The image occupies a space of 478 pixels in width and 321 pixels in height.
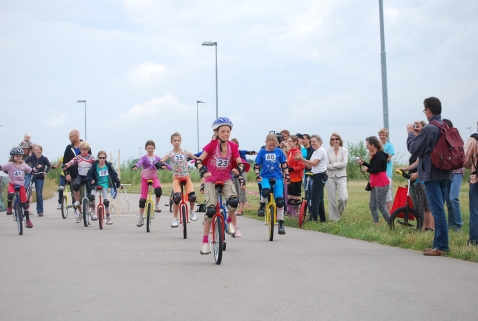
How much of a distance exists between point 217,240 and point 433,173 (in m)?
3.34

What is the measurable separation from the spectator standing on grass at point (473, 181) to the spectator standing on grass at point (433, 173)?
1.09 feet

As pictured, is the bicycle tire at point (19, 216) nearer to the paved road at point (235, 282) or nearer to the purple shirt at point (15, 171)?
the purple shirt at point (15, 171)

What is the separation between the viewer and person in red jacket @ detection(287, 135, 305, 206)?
57.9ft

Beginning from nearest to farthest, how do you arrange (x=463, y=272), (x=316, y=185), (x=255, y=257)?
(x=463, y=272), (x=255, y=257), (x=316, y=185)

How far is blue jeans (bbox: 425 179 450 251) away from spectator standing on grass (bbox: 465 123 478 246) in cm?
39

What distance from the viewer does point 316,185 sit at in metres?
16.6

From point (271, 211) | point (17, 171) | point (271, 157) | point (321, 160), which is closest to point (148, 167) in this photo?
point (17, 171)

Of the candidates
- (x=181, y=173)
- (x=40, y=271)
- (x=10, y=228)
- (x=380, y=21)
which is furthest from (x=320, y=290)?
(x=380, y=21)

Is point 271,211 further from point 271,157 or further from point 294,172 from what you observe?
point 294,172

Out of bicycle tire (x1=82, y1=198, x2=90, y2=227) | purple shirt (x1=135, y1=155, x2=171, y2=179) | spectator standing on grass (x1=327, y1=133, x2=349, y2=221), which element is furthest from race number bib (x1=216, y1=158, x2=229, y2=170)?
bicycle tire (x1=82, y1=198, x2=90, y2=227)

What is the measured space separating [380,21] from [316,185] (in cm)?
581

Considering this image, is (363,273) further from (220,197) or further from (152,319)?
(152,319)

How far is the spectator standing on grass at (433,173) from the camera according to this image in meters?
10.6

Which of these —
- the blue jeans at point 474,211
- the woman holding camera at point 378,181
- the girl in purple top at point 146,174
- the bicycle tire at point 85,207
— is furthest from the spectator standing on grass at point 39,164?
the blue jeans at point 474,211
